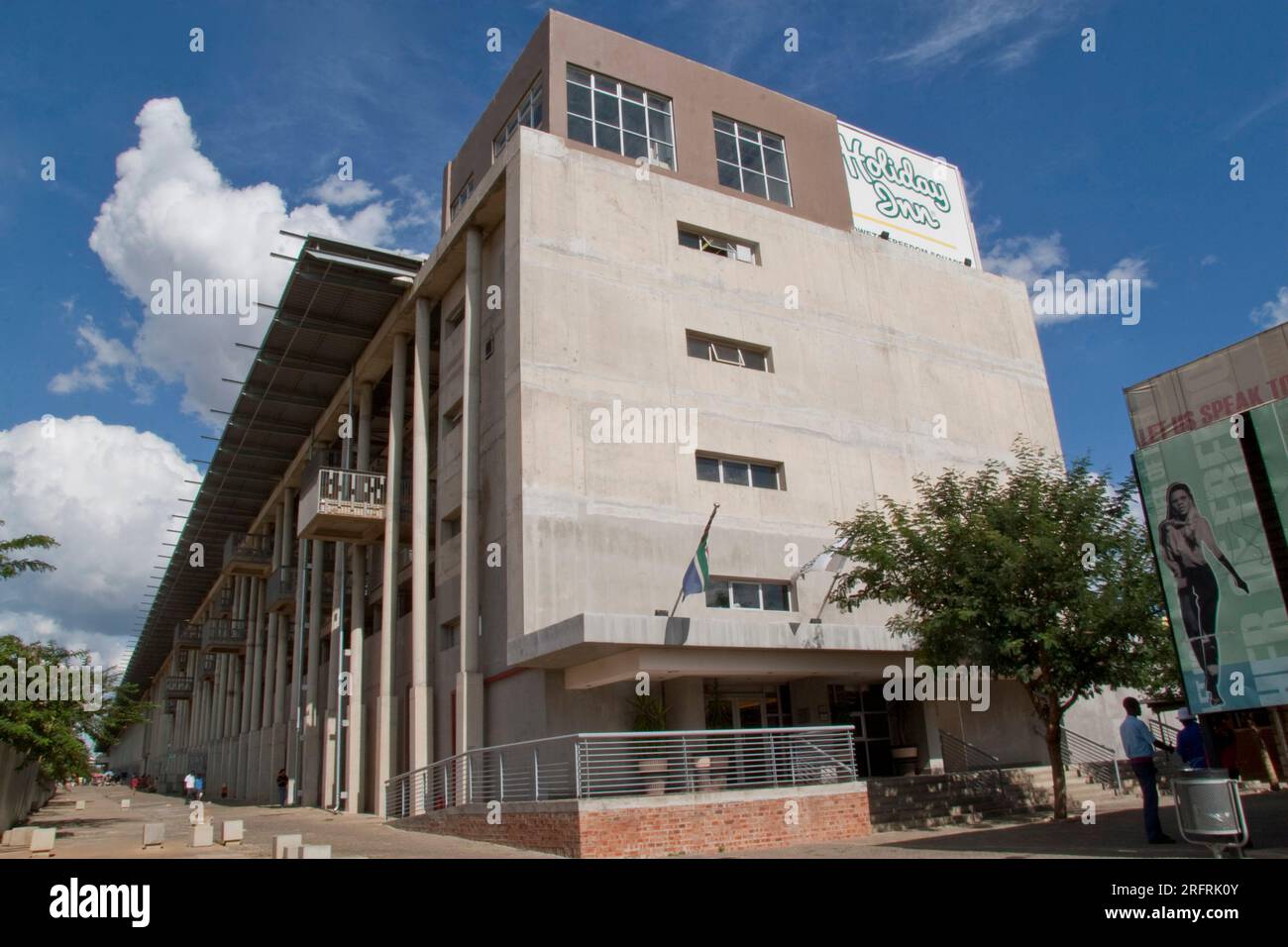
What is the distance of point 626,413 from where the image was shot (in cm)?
2381

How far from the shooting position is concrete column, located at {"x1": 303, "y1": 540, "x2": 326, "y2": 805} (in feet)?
106

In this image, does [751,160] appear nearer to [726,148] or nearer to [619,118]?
[726,148]

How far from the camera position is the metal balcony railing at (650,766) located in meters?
16.3

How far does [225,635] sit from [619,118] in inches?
1476

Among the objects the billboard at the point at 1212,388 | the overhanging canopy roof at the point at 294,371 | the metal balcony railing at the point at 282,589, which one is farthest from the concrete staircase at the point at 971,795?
the metal balcony railing at the point at 282,589

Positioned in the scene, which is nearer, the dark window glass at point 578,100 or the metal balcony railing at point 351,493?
the dark window glass at point 578,100

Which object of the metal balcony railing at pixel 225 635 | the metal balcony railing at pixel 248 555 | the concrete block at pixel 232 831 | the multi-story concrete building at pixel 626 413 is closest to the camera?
the concrete block at pixel 232 831

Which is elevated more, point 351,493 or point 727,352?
point 727,352

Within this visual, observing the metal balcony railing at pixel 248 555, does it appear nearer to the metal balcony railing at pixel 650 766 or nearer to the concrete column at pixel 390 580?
the concrete column at pixel 390 580

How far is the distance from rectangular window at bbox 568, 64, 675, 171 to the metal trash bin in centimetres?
2307

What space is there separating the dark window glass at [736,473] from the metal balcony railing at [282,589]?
73.9 ft

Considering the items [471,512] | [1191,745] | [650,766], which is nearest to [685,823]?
[650,766]
